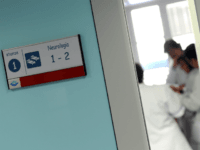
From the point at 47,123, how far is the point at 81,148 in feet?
0.82

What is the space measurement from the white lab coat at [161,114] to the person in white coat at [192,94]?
0.14 feet

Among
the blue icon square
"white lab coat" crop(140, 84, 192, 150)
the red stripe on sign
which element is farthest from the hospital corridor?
the blue icon square

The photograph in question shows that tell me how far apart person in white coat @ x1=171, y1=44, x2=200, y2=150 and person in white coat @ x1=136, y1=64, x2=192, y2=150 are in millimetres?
44

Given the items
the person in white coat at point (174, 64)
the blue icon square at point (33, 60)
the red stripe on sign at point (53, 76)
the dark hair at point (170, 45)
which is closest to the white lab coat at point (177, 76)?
the person in white coat at point (174, 64)

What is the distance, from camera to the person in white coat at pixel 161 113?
1.19 m

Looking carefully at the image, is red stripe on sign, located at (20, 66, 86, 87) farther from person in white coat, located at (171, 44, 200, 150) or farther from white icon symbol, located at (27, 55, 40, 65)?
person in white coat, located at (171, 44, 200, 150)

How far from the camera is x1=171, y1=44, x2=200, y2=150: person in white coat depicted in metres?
1.17

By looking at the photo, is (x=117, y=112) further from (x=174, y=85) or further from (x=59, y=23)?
(x=59, y=23)

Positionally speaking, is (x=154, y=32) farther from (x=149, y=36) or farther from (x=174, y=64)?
(x=174, y=64)

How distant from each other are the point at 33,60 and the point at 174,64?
2.61 feet

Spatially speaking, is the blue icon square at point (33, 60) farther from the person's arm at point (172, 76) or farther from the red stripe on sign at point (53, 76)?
→ the person's arm at point (172, 76)

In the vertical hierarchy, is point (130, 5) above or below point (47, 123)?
above

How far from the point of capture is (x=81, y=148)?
1286 mm

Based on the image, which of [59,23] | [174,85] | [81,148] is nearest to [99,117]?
[81,148]
